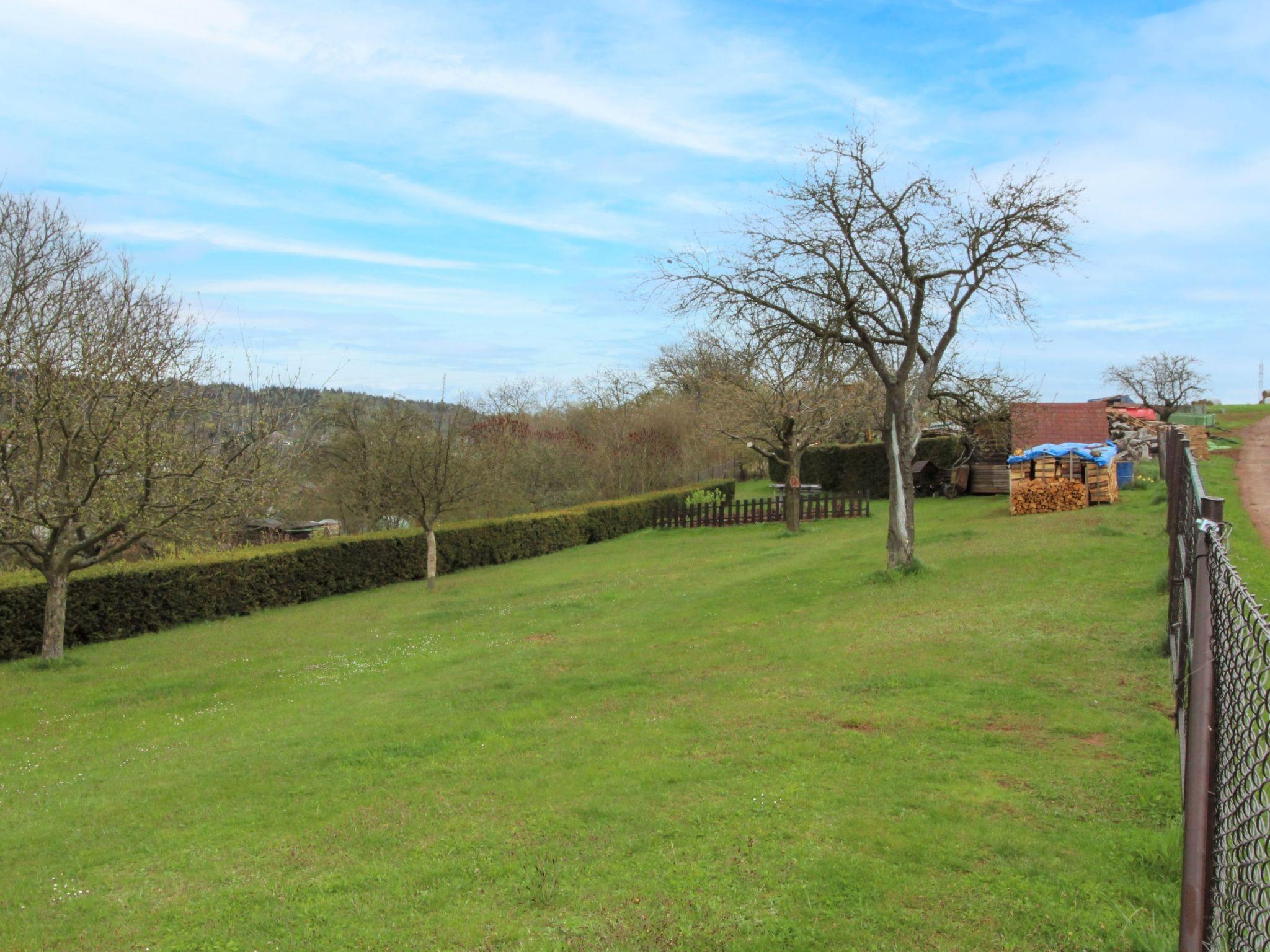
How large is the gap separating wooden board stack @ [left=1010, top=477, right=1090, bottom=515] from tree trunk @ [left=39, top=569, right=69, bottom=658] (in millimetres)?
19463

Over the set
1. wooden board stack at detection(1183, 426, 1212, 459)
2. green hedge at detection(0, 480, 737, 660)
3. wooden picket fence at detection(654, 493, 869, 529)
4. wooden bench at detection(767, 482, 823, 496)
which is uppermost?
wooden board stack at detection(1183, 426, 1212, 459)

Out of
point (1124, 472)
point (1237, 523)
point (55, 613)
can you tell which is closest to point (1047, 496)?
point (1124, 472)

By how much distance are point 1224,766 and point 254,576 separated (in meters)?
20.1

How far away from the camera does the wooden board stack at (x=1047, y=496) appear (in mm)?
21016

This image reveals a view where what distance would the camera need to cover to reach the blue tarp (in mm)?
21141

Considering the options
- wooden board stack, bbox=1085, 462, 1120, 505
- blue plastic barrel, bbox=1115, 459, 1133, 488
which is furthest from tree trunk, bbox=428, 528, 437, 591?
blue plastic barrel, bbox=1115, 459, 1133, 488

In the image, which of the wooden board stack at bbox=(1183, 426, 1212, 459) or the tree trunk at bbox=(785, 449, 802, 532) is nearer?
the wooden board stack at bbox=(1183, 426, 1212, 459)

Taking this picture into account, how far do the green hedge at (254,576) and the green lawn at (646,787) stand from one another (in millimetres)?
3139

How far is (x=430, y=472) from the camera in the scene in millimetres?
22641

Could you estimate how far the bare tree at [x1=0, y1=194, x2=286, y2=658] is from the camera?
13.6 m

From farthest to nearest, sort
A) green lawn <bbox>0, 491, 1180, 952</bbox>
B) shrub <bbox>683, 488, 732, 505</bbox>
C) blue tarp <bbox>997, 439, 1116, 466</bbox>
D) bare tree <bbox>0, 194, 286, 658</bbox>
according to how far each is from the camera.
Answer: shrub <bbox>683, 488, 732, 505</bbox> < blue tarp <bbox>997, 439, 1116, 466</bbox> < bare tree <bbox>0, 194, 286, 658</bbox> < green lawn <bbox>0, 491, 1180, 952</bbox>

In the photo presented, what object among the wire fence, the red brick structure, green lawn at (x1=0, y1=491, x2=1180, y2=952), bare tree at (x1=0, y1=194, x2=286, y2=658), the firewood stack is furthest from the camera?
the firewood stack

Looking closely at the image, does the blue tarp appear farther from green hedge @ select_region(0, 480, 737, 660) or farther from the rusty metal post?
the rusty metal post

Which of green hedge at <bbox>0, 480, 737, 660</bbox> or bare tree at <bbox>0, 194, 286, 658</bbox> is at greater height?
bare tree at <bbox>0, 194, 286, 658</bbox>
